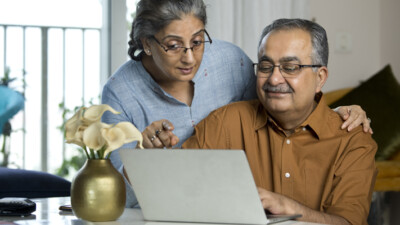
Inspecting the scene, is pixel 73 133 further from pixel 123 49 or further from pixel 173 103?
pixel 123 49

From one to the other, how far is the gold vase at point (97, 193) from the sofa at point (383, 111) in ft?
6.39

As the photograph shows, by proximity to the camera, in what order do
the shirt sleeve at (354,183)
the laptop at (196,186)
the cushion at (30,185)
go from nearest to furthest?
1. the laptop at (196,186)
2. the shirt sleeve at (354,183)
3. the cushion at (30,185)

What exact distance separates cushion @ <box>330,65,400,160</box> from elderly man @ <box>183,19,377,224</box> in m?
1.58

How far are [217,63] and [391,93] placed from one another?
1682 millimetres

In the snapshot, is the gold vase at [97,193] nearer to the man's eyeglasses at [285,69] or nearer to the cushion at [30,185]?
the man's eyeglasses at [285,69]

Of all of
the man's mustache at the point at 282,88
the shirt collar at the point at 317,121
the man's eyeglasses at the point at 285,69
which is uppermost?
the man's eyeglasses at the point at 285,69

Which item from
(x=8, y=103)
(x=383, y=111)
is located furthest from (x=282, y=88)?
(x=8, y=103)

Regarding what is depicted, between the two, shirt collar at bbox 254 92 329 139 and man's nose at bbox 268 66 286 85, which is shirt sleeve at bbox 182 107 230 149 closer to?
shirt collar at bbox 254 92 329 139

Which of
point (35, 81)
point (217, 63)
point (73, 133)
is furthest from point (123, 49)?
point (73, 133)

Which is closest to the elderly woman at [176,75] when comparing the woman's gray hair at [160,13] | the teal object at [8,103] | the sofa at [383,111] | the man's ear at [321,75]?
the woman's gray hair at [160,13]

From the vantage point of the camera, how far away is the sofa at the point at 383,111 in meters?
3.09

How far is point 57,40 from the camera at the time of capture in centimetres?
442

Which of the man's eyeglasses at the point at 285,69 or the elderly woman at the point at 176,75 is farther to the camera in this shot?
the elderly woman at the point at 176,75

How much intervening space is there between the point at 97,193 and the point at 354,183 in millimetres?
700
